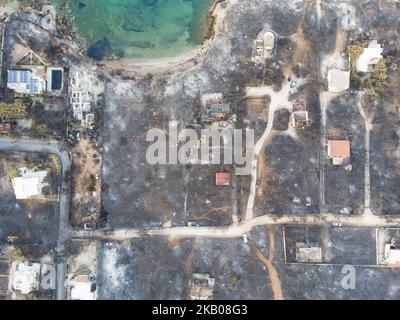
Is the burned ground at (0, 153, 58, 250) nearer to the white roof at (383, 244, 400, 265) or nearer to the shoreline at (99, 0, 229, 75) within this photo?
the shoreline at (99, 0, 229, 75)

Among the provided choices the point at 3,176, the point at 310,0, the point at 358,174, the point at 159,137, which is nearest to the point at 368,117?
the point at 358,174

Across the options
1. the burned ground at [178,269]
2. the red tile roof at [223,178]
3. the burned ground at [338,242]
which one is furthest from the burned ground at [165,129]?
the burned ground at [338,242]

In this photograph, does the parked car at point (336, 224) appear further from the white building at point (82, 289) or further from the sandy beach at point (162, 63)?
the white building at point (82, 289)

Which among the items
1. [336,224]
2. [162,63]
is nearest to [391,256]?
[336,224]

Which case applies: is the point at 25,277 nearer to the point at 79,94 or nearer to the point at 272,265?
the point at 79,94

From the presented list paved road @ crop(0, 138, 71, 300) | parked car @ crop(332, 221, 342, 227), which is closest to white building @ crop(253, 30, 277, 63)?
parked car @ crop(332, 221, 342, 227)
